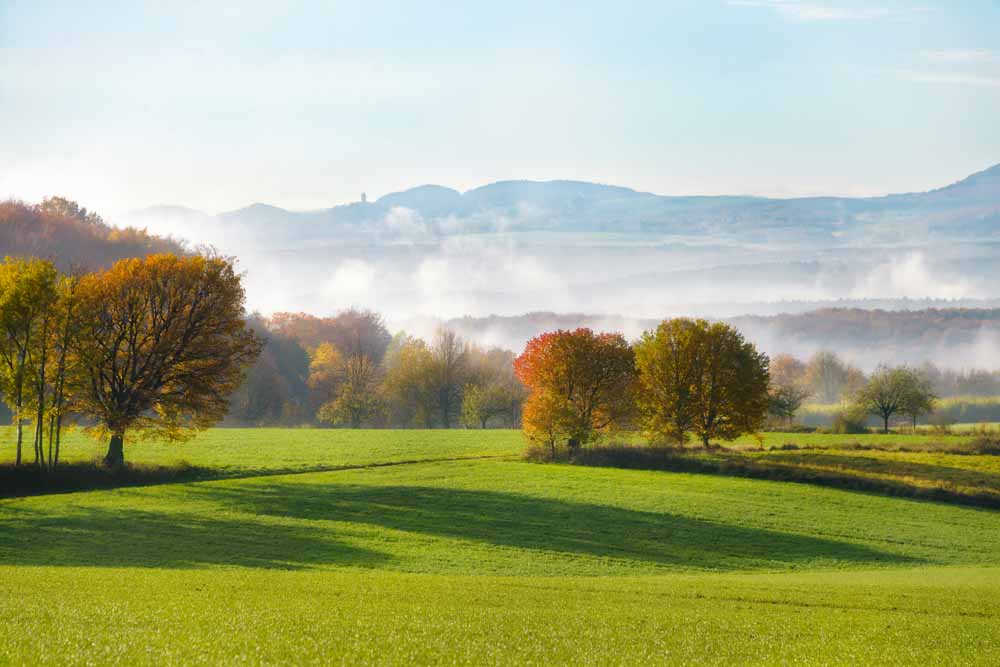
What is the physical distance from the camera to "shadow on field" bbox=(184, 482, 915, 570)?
40.9 metres

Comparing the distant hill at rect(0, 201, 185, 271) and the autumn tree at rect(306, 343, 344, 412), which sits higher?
the distant hill at rect(0, 201, 185, 271)

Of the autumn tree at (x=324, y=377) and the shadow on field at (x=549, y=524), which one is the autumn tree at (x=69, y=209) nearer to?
the autumn tree at (x=324, y=377)

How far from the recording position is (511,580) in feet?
99.0

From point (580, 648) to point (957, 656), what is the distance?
735cm

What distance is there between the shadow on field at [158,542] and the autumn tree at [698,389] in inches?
1683

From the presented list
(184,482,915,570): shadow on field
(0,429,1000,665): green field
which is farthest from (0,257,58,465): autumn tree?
(184,482,915,570): shadow on field

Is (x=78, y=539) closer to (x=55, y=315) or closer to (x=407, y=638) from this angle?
(x=55, y=315)

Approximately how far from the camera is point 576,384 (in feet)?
248

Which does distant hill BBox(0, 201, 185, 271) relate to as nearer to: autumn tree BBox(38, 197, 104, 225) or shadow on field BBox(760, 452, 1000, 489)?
autumn tree BBox(38, 197, 104, 225)

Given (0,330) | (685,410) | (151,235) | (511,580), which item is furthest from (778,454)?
(151,235)

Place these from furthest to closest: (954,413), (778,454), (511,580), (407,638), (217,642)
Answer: (954,413) → (778,454) → (511,580) → (407,638) → (217,642)

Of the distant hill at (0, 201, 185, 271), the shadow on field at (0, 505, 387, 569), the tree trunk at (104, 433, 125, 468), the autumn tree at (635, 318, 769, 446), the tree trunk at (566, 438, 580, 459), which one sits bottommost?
the shadow on field at (0, 505, 387, 569)

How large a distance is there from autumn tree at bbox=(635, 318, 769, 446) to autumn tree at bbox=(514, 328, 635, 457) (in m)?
2.62

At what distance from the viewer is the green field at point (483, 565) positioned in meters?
16.9
